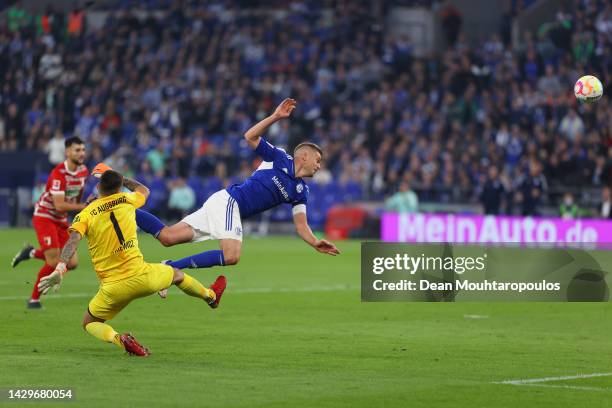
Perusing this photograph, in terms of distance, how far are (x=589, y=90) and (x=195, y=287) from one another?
9361mm

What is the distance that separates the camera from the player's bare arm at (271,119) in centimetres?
1355

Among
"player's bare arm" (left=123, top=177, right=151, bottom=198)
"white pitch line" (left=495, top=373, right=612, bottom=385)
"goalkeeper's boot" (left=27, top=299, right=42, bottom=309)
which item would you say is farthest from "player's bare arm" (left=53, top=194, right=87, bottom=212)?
"white pitch line" (left=495, top=373, right=612, bottom=385)

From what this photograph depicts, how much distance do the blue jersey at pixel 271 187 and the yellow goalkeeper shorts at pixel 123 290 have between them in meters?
2.41

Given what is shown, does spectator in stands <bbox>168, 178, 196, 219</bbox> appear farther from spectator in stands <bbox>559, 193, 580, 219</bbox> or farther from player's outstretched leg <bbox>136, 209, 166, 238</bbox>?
player's outstretched leg <bbox>136, 209, 166, 238</bbox>

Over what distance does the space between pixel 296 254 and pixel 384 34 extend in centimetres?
1603

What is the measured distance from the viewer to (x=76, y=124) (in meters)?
43.4

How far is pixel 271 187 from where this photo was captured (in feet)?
47.6

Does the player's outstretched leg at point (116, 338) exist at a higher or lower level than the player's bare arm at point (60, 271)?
lower

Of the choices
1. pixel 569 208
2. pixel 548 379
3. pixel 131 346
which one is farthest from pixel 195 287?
pixel 569 208

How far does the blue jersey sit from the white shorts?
0.35 feet

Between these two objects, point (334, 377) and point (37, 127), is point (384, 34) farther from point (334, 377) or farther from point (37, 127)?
point (334, 377)

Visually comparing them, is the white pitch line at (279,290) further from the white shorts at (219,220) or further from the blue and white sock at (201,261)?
the blue and white sock at (201,261)

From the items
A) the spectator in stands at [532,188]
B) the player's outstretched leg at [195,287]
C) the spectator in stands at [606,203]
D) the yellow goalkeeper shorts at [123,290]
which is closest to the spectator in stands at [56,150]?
the spectator in stands at [532,188]

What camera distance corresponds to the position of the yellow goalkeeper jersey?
12078 millimetres
